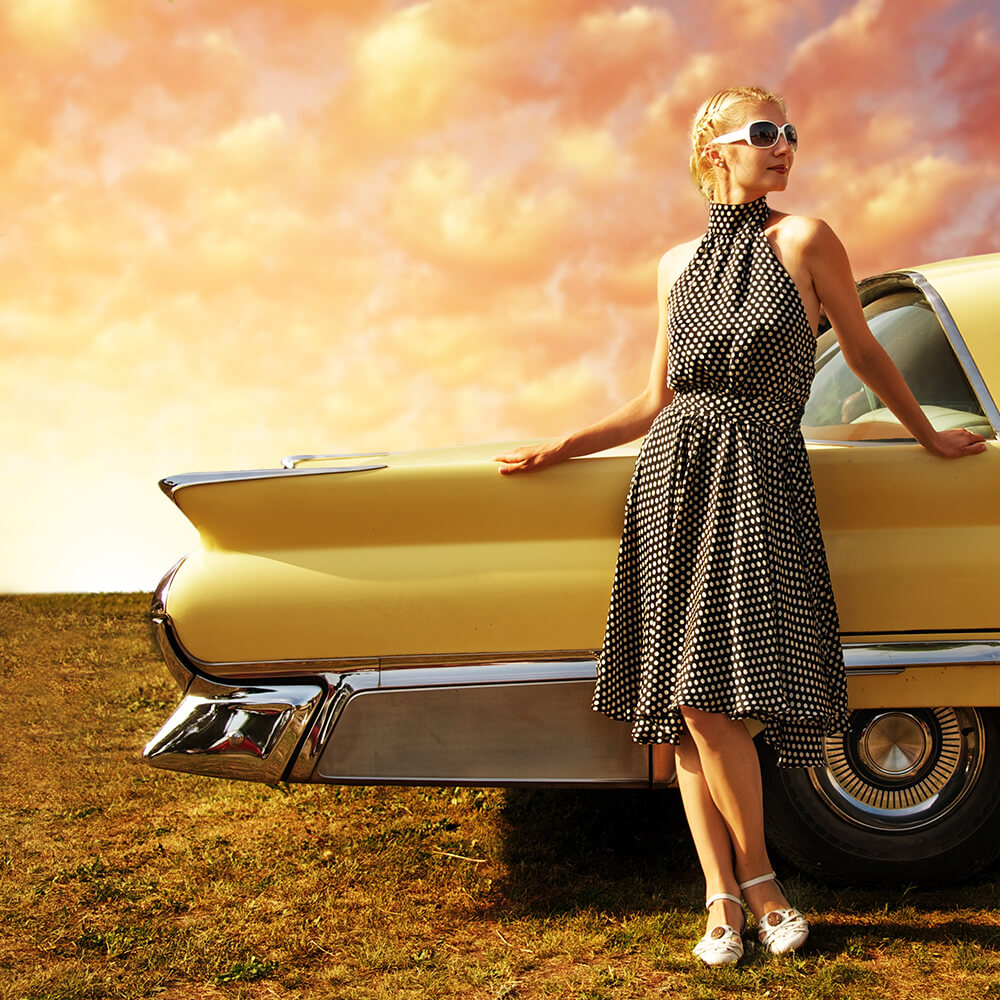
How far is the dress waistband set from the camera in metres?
2.49

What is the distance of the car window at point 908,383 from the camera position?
2.89m

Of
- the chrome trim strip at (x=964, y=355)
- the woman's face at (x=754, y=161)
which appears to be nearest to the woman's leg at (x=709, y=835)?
the chrome trim strip at (x=964, y=355)

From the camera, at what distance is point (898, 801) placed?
2.77 meters

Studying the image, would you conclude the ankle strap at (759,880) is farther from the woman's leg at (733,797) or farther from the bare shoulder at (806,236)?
the bare shoulder at (806,236)

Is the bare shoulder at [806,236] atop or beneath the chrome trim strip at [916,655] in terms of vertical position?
atop

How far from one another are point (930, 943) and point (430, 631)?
4.60ft

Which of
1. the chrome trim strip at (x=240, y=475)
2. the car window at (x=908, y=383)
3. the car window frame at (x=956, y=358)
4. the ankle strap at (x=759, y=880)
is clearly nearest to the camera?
the ankle strap at (x=759, y=880)

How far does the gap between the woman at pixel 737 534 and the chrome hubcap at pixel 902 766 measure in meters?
0.25

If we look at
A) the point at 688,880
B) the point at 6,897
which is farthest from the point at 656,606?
the point at 6,897

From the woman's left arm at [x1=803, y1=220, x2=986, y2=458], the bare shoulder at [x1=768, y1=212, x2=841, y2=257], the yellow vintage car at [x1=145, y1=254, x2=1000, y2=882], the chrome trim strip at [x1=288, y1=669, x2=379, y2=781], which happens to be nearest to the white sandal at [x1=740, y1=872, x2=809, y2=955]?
the yellow vintage car at [x1=145, y1=254, x2=1000, y2=882]

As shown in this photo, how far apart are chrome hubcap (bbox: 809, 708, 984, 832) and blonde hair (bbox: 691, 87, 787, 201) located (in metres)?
1.41

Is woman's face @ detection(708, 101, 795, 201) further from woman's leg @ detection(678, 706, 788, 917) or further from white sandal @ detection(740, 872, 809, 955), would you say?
→ white sandal @ detection(740, 872, 809, 955)

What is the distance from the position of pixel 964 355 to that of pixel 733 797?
1343mm

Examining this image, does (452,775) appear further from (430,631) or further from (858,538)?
(858,538)
